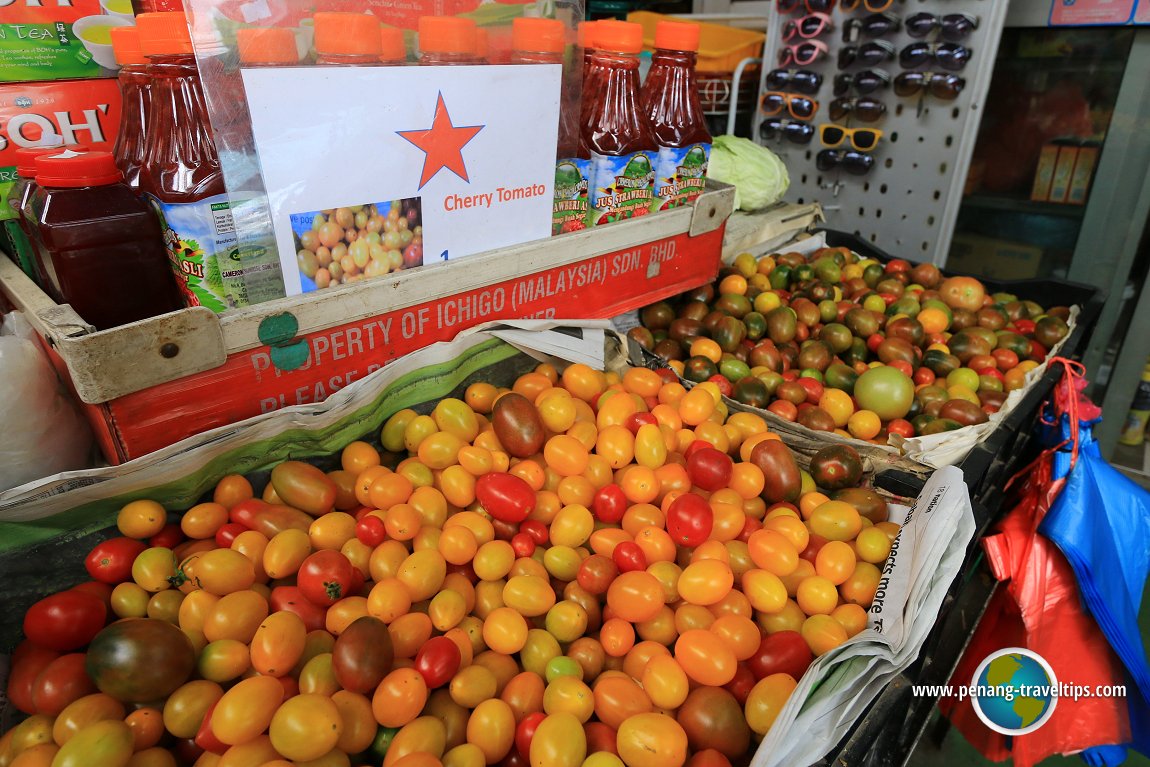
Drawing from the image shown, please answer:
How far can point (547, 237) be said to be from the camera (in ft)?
4.94

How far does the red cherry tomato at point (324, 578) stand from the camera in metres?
0.99

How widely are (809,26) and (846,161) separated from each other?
62cm

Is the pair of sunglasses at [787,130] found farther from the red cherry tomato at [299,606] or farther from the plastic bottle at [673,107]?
the red cherry tomato at [299,606]

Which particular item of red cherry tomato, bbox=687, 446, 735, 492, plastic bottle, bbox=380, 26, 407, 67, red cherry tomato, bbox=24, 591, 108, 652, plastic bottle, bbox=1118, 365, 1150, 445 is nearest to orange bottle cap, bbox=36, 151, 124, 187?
plastic bottle, bbox=380, 26, 407, 67

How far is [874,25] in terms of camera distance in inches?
112

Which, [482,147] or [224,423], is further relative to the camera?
[482,147]

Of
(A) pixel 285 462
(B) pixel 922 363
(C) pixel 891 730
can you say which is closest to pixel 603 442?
(A) pixel 285 462

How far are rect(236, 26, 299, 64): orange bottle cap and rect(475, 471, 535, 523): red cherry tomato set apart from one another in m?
0.74

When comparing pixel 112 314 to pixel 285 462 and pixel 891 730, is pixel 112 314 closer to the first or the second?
pixel 285 462

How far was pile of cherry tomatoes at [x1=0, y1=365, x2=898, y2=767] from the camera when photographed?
845mm

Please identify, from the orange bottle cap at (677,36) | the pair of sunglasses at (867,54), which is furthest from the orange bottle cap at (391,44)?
the pair of sunglasses at (867,54)

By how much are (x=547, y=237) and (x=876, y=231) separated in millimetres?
2326

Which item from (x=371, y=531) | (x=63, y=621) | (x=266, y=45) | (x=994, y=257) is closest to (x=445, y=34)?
(x=266, y=45)

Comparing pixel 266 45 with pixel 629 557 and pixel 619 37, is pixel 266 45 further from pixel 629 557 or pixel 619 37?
pixel 629 557
